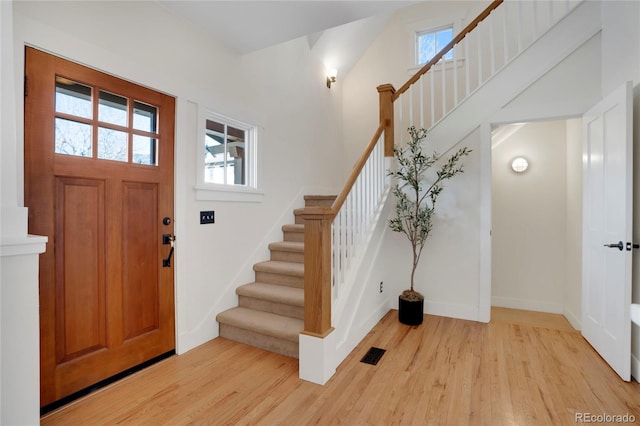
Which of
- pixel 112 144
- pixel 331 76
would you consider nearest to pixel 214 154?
pixel 112 144

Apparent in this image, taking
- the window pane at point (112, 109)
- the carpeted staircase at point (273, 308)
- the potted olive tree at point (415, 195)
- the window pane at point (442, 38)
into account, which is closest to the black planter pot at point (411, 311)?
the potted olive tree at point (415, 195)

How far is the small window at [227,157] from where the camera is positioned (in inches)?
111

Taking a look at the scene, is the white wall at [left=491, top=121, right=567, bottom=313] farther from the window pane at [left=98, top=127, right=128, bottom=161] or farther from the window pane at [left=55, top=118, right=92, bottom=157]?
the window pane at [left=55, top=118, right=92, bottom=157]

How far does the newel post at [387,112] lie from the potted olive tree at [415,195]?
0.34 feet

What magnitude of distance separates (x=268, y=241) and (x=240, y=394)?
1735 millimetres

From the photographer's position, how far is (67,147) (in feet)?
6.18

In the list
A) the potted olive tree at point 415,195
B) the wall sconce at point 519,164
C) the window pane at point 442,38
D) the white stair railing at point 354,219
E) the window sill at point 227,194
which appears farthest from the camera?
the window pane at point 442,38

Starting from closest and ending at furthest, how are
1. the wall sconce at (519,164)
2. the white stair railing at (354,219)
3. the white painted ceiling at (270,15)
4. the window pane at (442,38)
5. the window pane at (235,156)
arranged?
the white painted ceiling at (270,15) → the white stair railing at (354,219) → the window pane at (235,156) → the wall sconce at (519,164) → the window pane at (442,38)

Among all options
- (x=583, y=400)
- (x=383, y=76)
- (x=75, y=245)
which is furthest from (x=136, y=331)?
(x=383, y=76)

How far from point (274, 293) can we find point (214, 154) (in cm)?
144

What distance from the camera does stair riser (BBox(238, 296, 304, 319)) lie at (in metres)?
2.70

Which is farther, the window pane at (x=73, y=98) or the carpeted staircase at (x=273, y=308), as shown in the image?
the carpeted staircase at (x=273, y=308)

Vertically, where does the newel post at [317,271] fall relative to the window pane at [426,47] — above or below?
below

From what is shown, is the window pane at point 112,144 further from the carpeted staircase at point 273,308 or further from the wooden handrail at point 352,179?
the wooden handrail at point 352,179
